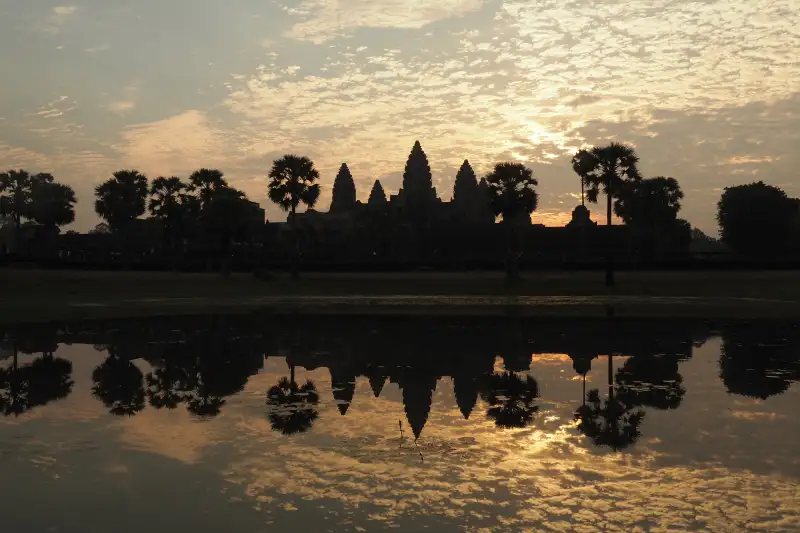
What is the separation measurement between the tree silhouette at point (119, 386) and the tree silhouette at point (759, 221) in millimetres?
97890

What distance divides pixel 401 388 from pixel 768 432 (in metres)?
6.39

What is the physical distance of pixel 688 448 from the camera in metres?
10.0

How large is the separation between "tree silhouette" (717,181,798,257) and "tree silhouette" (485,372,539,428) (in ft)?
313

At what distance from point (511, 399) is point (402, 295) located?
115 ft

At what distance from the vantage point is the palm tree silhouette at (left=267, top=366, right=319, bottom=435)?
11656 millimetres

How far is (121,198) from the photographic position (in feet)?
316

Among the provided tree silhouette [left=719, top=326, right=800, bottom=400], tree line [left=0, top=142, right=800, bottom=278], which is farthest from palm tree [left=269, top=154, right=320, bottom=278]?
tree silhouette [left=719, top=326, right=800, bottom=400]

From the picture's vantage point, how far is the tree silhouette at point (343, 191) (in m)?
176

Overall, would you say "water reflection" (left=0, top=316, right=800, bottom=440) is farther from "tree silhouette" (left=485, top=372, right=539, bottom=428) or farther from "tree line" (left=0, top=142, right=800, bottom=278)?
"tree line" (left=0, top=142, right=800, bottom=278)

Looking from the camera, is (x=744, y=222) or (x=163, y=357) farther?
(x=744, y=222)

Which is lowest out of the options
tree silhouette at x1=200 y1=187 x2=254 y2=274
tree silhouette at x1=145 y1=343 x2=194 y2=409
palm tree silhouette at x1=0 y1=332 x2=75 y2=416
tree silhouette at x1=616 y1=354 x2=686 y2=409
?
palm tree silhouette at x1=0 y1=332 x2=75 y2=416

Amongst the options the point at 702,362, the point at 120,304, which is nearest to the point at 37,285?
the point at 120,304

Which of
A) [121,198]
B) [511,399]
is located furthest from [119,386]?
[121,198]

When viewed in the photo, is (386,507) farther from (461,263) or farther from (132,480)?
(461,263)
